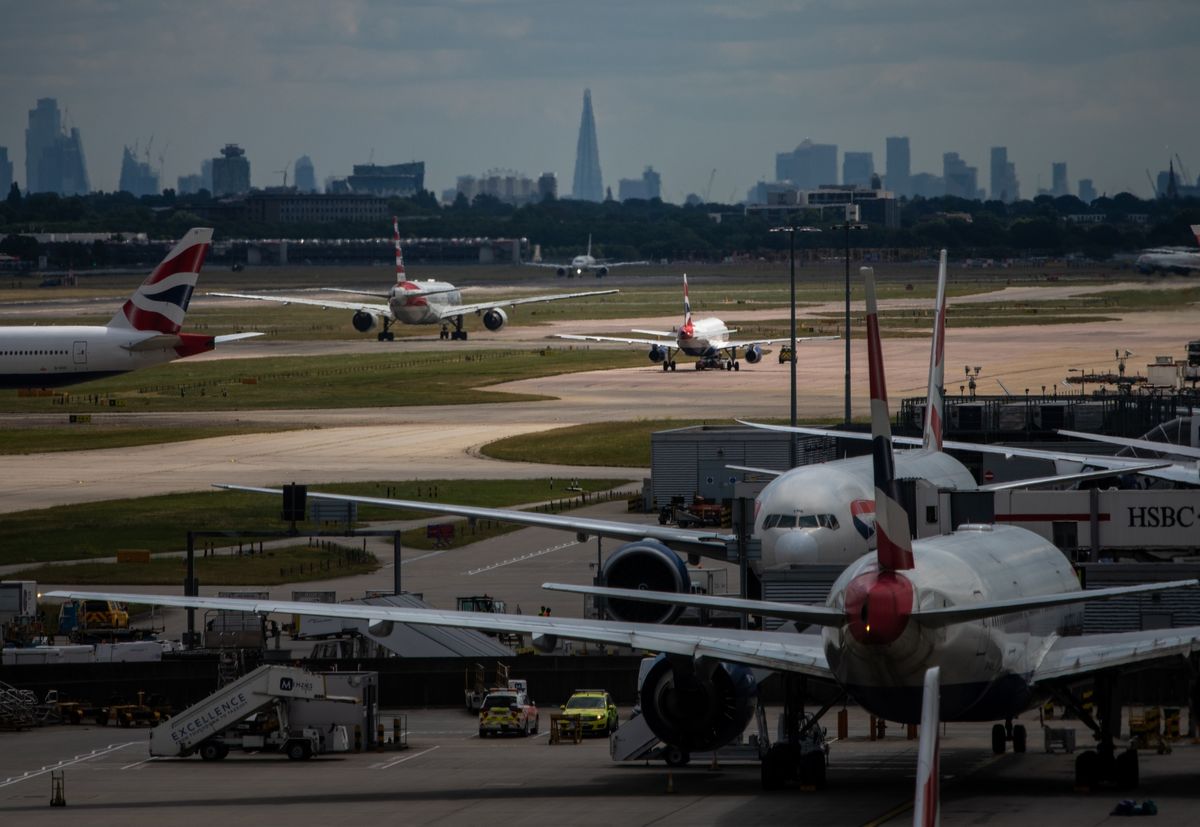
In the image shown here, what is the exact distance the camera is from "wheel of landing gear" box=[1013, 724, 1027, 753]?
4069 centimetres

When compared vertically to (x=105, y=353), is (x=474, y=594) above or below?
below

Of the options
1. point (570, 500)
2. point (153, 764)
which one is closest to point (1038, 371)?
point (570, 500)

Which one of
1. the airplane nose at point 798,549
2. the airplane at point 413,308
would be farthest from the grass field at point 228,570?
the airplane at point 413,308

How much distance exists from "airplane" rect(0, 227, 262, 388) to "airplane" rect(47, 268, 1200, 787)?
3180 inches

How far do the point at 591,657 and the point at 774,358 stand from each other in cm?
11991

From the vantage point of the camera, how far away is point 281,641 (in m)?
56.9

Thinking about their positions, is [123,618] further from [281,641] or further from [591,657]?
[591,657]

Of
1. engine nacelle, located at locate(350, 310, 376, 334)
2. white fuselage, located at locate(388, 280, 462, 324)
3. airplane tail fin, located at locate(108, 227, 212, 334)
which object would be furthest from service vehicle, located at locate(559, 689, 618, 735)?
engine nacelle, located at locate(350, 310, 376, 334)

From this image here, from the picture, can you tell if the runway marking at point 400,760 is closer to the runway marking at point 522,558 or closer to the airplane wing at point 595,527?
the airplane wing at point 595,527

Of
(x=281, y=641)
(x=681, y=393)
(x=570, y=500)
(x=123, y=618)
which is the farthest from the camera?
(x=681, y=393)

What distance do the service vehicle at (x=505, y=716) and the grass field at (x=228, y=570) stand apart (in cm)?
2209

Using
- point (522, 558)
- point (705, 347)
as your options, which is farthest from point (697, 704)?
point (705, 347)

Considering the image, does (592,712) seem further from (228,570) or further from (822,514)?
(228,570)

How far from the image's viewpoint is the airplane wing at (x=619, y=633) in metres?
33.3
